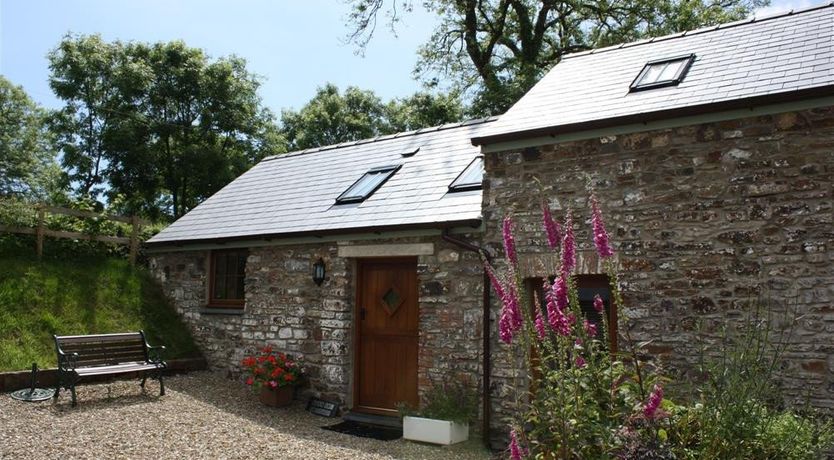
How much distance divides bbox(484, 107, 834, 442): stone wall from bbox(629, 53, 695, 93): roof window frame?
1.00m

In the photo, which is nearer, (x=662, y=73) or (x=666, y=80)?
(x=666, y=80)

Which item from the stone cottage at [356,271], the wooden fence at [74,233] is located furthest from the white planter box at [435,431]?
the wooden fence at [74,233]

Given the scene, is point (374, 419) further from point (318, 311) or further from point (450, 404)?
point (318, 311)

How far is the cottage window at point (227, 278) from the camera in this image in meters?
11.4

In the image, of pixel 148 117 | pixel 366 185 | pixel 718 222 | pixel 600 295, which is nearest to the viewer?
pixel 718 222

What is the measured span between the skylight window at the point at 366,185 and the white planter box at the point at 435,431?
3.65 meters

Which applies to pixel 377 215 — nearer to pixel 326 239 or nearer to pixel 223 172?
pixel 326 239

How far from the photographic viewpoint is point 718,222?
6418 millimetres

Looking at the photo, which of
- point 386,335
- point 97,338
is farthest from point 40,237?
point 386,335

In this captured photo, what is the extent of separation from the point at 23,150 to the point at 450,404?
3088 cm

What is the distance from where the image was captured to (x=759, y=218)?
6.23 meters

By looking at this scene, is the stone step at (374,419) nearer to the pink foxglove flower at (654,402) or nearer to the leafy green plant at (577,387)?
the leafy green plant at (577,387)

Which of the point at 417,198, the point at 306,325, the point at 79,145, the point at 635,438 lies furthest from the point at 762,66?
the point at 79,145

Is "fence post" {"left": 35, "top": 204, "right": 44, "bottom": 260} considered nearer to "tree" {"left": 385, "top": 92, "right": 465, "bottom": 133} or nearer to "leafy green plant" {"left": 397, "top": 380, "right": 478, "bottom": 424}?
"leafy green plant" {"left": 397, "top": 380, "right": 478, "bottom": 424}
